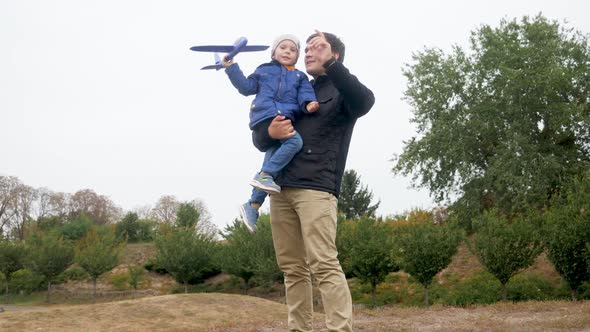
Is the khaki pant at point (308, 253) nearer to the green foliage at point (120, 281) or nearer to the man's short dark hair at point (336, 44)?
the man's short dark hair at point (336, 44)

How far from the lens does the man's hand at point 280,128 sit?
3.49 m

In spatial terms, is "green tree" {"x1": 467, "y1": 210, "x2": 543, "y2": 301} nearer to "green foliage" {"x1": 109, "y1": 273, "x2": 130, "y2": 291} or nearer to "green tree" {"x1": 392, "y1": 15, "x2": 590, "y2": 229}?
"green tree" {"x1": 392, "y1": 15, "x2": 590, "y2": 229}

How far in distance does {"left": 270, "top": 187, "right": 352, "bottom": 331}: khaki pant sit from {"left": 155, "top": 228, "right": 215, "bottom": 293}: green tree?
30869 mm

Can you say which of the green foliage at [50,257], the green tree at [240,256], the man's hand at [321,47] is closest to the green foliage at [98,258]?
the green foliage at [50,257]

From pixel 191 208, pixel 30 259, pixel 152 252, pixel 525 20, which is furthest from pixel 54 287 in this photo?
pixel 525 20

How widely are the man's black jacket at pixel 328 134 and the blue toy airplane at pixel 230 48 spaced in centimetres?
59

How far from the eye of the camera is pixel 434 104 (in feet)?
92.6

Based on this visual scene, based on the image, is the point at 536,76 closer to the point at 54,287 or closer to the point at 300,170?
the point at 300,170

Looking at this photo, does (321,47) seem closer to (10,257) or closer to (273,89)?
(273,89)

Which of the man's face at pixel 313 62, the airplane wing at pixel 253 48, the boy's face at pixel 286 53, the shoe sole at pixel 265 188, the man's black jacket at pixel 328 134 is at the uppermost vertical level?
the airplane wing at pixel 253 48

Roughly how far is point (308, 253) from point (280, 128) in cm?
84

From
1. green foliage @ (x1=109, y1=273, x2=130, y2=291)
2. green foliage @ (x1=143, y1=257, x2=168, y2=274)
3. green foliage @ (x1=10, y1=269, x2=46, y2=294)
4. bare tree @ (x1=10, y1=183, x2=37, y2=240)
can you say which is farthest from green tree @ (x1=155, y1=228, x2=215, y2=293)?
bare tree @ (x1=10, y1=183, x2=37, y2=240)

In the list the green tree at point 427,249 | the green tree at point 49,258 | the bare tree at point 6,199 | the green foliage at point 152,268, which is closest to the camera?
the green tree at point 427,249

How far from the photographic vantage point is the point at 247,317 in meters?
15.4
